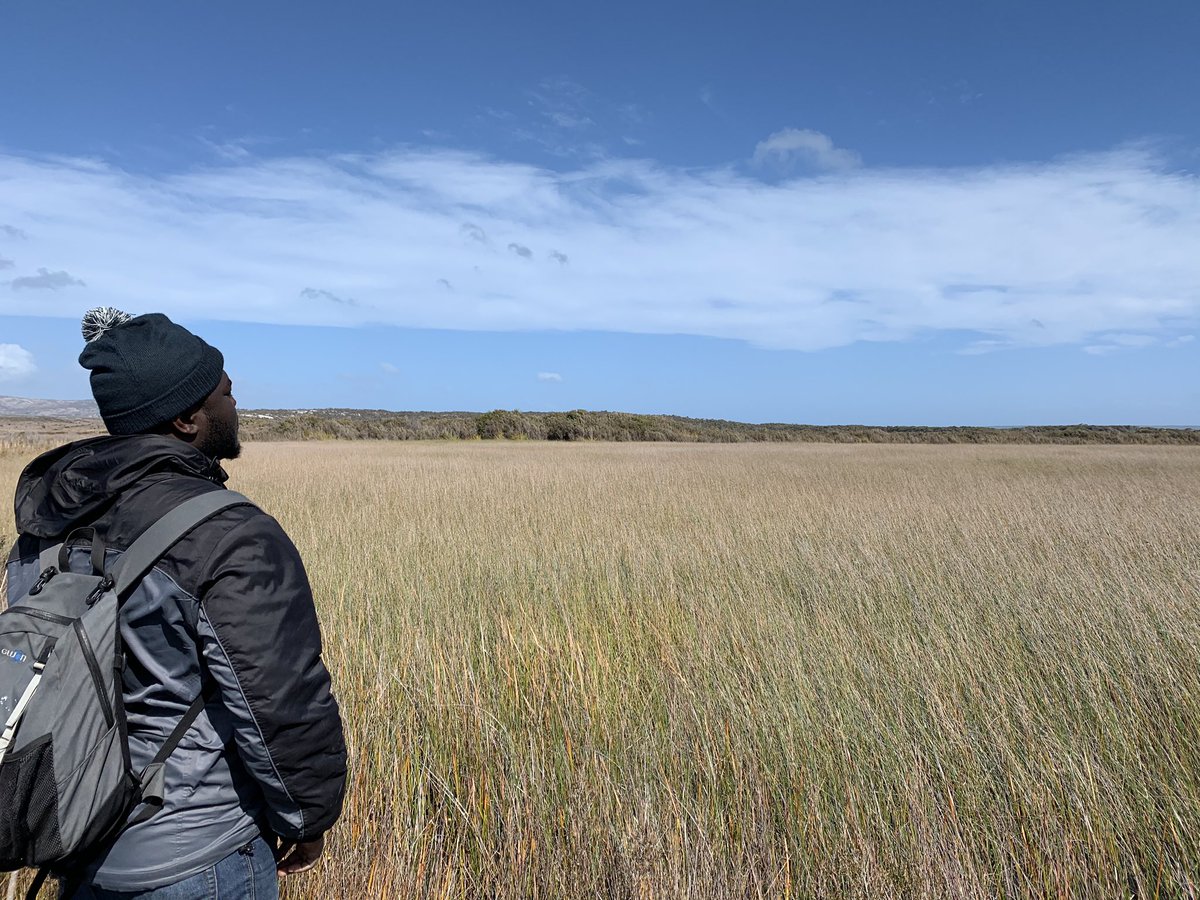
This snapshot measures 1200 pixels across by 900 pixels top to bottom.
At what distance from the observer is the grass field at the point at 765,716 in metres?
2.57

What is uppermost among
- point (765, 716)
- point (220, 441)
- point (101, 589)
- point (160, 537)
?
point (220, 441)

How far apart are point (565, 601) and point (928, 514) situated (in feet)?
21.7

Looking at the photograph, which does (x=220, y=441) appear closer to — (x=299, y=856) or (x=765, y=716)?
(x=299, y=856)

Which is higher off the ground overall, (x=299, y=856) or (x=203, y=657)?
(x=203, y=657)

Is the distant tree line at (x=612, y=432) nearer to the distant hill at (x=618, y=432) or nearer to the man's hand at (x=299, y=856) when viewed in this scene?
the distant hill at (x=618, y=432)

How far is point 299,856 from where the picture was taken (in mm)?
1597

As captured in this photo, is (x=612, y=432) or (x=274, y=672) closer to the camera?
(x=274, y=672)

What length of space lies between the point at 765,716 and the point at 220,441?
2821 millimetres

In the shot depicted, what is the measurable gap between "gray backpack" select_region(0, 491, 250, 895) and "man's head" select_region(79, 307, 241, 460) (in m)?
0.27

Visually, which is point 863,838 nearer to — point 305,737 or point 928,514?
point 305,737

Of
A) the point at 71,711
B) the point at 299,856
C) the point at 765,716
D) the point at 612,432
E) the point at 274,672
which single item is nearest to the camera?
the point at 71,711

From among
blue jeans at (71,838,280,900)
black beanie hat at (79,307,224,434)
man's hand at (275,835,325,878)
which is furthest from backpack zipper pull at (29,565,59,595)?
man's hand at (275,835,325,878)

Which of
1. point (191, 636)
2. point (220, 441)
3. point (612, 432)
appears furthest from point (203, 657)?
point (612, 432)

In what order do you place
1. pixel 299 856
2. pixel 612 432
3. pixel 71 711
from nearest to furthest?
pixel 71 711 < pixel 299 856 < pixel 612 432
